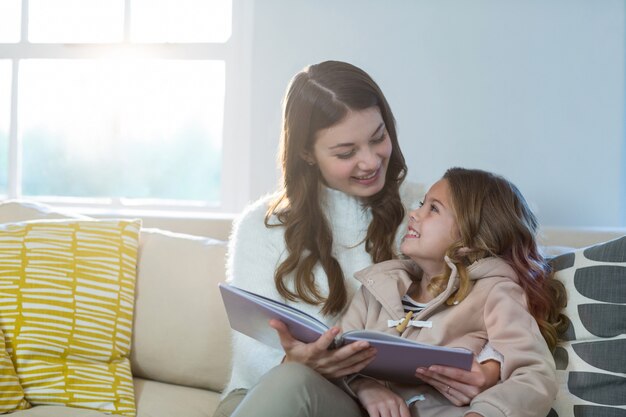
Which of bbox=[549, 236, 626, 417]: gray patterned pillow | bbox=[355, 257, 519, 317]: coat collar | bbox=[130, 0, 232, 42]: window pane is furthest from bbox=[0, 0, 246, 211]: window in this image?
bbox=[549, 236, 626, 417]: gray patterned pillow

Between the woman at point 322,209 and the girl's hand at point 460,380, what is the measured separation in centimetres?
46

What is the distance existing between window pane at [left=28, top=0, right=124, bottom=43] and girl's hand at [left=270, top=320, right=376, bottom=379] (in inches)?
96.6

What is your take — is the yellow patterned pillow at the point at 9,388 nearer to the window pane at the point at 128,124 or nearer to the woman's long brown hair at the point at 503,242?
the woman's long brown hair at the point at 503,242

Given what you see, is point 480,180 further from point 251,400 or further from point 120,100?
point 120,100

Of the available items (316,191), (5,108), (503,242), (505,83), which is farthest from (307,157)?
(5,108)

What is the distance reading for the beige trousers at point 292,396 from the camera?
4.85 ft

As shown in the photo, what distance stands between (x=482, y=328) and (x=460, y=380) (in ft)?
0.68

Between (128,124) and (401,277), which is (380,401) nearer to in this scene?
(401,277)

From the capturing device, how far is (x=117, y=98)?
12.3 feet

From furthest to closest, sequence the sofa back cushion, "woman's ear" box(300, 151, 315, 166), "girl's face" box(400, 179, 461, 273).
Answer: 1. the sofa back cushion
2. "woman's ear" box(300, 151, 315, 166)
3. "girl's face" box(400, 179, 461, 273)

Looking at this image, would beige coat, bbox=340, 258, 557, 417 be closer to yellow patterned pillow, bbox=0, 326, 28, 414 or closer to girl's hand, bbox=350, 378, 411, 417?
girl's hand, bbox=350, 378, 411, 417

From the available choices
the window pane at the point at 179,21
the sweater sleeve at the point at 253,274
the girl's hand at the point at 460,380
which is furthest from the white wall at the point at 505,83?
the girl's hand at the point at 460,380

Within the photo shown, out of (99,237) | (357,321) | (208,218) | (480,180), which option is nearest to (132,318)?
(99,237)

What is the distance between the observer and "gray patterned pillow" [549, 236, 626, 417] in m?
1.73
